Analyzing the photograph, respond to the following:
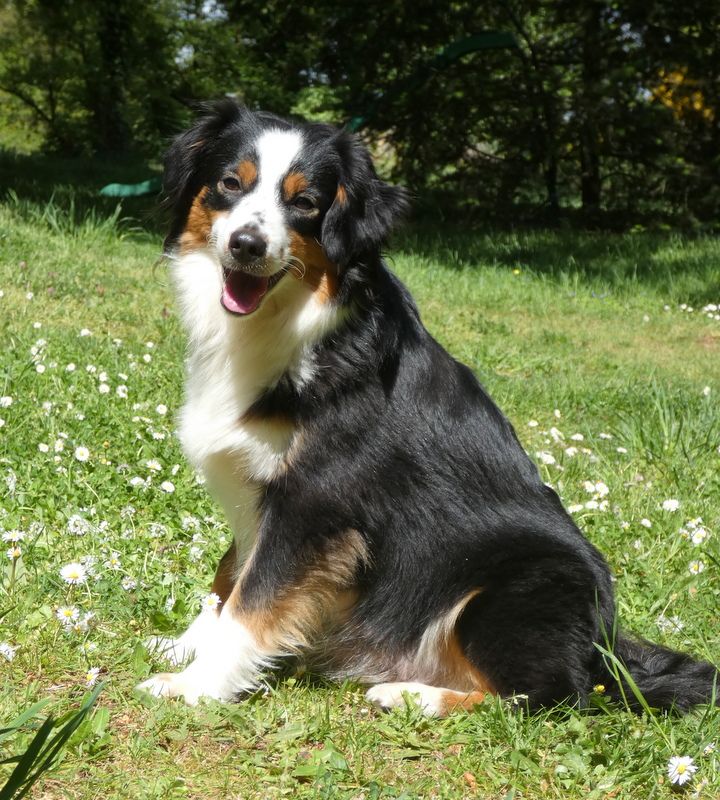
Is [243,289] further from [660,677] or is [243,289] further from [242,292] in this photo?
[660,677]

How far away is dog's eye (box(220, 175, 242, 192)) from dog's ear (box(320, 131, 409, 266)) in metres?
0.31

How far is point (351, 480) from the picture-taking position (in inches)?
107

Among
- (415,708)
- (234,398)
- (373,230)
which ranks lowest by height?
(415,708)

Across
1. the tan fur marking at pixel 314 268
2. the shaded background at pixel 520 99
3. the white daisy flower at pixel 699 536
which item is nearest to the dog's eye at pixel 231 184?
the tan fur marking at pixel 314 268

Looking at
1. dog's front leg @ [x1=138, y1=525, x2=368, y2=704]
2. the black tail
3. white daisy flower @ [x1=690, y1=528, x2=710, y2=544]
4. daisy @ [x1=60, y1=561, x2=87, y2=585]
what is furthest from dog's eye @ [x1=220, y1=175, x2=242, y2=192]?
white daisy flower @ [x1=690, y1=528, x2=710, y2=544]

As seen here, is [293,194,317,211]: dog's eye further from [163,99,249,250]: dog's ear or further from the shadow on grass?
the shadow on grass

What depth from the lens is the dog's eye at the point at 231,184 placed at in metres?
2.84

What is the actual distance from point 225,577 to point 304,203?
4.47 ft

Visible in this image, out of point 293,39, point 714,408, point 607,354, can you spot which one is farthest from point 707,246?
point 293,39

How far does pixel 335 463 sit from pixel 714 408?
336 centimetres

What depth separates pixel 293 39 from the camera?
610 inches

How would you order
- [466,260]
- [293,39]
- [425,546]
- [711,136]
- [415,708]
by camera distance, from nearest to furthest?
1. [415,708]
2. [425,546]
3. [466,260]
4. [711,136]
5. [293,39]

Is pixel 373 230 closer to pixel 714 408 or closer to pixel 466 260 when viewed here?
pixel 714 408

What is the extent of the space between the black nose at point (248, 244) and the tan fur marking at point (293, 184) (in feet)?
0.75
